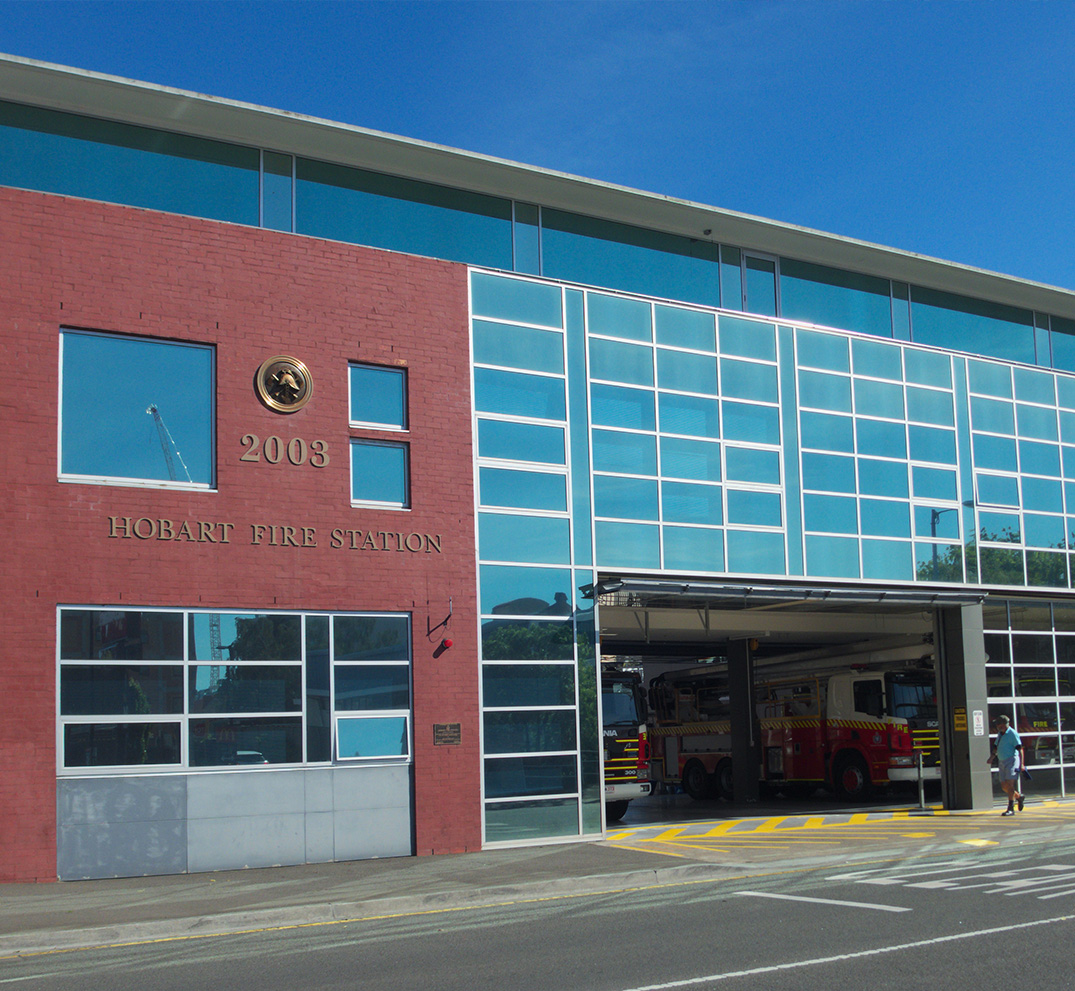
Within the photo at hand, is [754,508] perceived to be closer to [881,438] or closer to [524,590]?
[881,438]

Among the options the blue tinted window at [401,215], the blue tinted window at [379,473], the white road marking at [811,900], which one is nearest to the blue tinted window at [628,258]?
the blue tinted window at [401,215]

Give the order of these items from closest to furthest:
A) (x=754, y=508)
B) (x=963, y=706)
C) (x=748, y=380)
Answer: (x=754, y=508), (x=748, y=380), (x=963, y=706)

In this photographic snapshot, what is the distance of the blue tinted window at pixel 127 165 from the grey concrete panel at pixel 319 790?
7.62 metres

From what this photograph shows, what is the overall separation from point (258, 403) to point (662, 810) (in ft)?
48.9

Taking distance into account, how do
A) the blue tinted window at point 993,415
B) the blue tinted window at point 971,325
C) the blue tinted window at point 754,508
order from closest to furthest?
1. the blue tinted window at point 754,508
2. the blue tinted window at point 993,415
3. the blue tinted window at point 971,325

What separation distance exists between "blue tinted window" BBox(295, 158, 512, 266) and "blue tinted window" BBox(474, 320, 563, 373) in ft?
1.09

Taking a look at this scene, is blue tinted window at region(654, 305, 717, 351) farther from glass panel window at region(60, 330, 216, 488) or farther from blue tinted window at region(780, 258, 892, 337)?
glass panel window at region(60, 330, 216, 488)

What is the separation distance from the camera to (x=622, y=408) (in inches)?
729

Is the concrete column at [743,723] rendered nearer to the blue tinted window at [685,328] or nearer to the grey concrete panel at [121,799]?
the blue tinted window at [685,328]

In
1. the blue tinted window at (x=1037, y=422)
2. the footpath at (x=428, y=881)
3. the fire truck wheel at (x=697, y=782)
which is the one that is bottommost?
the fire truck wheel at (x=697, y=782)

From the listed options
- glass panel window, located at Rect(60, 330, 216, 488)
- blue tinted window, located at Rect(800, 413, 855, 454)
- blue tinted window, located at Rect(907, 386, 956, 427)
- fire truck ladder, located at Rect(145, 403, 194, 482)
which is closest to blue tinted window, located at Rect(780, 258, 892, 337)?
blue tinted window, located at Rect(907, 386, 956, 427)

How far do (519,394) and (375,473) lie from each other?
2.67 metres

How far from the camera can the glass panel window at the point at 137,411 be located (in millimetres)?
14492

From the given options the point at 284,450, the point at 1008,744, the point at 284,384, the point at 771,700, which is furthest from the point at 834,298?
the point at 284,450
